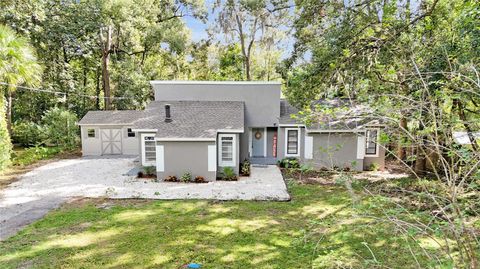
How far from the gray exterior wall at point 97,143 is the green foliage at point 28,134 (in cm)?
370

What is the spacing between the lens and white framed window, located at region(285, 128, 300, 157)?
16938 millimetres

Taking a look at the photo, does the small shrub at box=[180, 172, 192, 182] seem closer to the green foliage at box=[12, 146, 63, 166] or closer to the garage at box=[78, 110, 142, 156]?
the garage at box=[78, 110, 142, 156]

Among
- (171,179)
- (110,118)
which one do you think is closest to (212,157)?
(171,179)

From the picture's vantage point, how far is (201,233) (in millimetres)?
8047

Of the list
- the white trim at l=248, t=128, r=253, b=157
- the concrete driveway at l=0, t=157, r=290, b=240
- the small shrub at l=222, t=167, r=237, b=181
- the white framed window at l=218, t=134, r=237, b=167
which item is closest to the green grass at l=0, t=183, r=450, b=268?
the concrete driveway at l=0, t=157, r=290, b=240

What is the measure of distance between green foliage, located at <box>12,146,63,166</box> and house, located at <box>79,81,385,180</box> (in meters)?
2.14

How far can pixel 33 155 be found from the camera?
18.1m

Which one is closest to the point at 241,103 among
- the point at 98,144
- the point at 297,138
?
the point at 297,138

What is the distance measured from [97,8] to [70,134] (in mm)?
8777

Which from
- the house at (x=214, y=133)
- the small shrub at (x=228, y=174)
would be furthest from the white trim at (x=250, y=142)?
the small shrub at (x=228, y=174)

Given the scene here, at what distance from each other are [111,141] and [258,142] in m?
9.62

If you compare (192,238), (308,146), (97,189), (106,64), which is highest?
(106,64)

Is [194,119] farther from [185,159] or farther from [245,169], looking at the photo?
[245,169]

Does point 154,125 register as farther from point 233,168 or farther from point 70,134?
point 70,134
